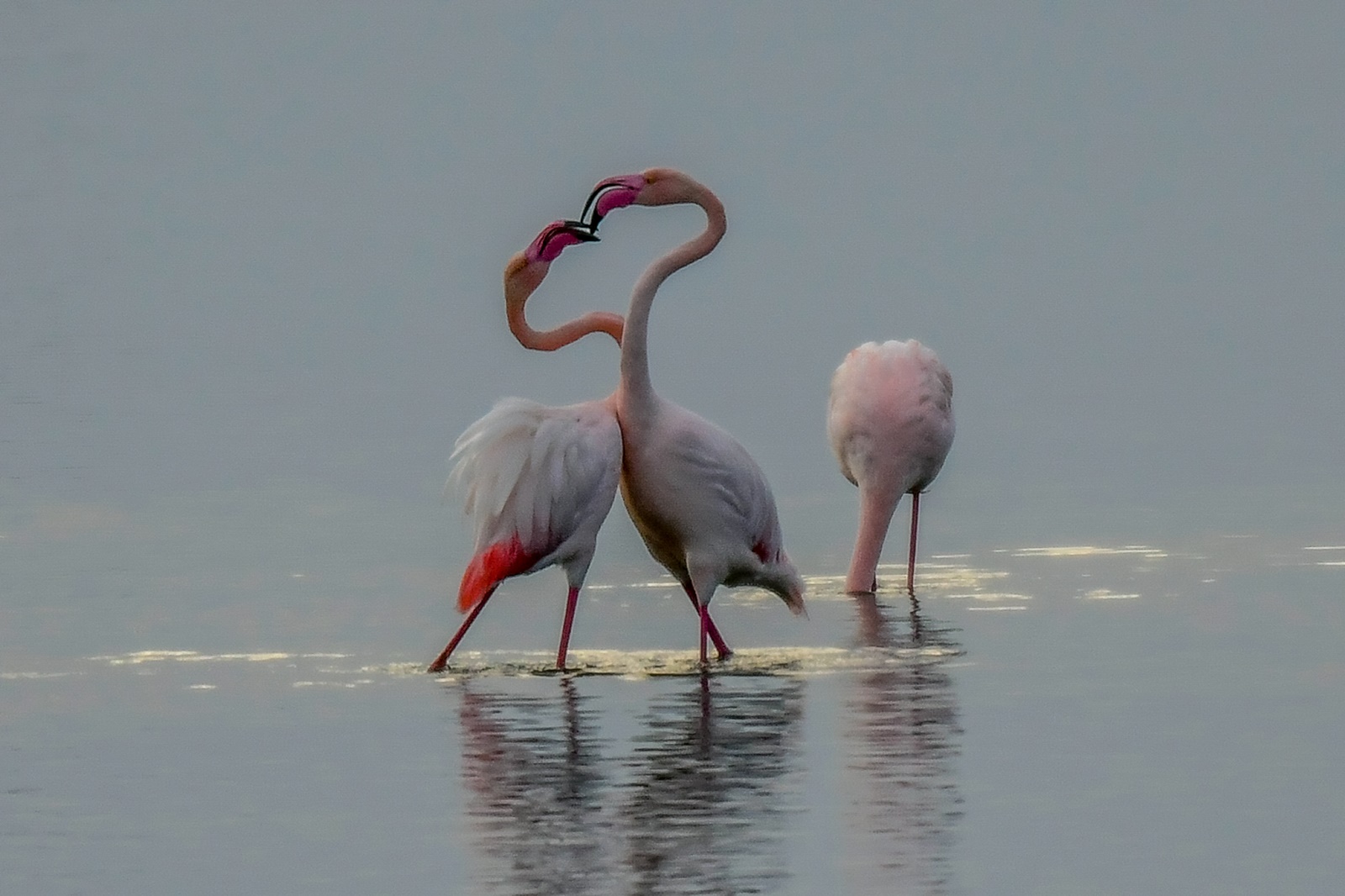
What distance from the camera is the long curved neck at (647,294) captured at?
12930 millimetres

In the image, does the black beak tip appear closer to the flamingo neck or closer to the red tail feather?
the red tail feather

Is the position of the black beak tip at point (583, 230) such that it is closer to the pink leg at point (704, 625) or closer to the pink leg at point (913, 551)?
the pink leg at point (704, 625)

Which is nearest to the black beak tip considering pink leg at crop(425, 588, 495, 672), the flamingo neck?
pink leg at crop(425, 588, 495, 672)

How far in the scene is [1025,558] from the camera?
669 inches

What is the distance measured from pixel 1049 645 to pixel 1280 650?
1.03m

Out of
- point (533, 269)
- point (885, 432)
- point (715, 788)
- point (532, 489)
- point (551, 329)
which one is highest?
point (533, 269)

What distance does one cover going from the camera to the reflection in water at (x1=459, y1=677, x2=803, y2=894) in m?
8.55

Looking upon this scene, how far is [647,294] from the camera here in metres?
13.1

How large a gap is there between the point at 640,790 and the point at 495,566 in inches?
117

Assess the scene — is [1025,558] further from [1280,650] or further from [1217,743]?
[1217,743]

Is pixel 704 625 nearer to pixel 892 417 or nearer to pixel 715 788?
pixel 715 788

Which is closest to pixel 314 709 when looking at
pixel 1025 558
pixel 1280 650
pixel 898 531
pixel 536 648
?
pixel 536 648

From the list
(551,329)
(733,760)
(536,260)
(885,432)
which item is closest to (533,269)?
(536,260)

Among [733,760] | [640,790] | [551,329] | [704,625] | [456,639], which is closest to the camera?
[640,790]
